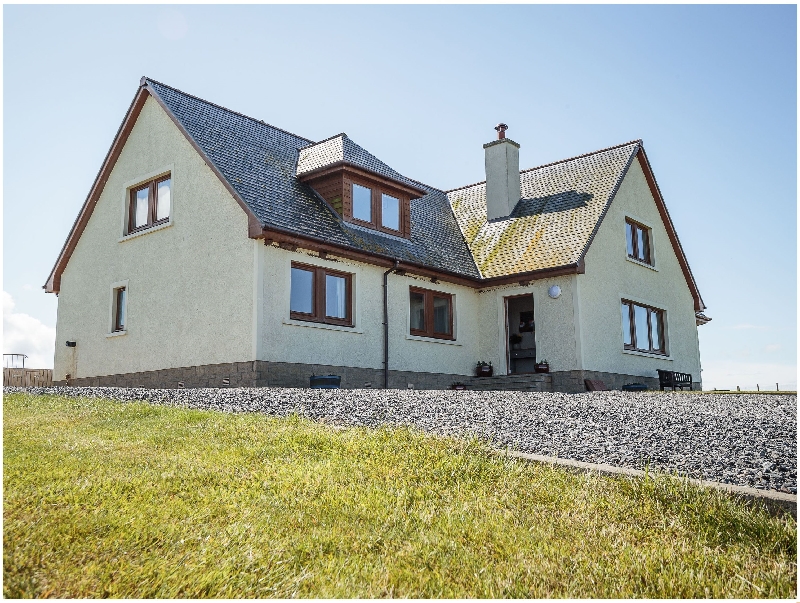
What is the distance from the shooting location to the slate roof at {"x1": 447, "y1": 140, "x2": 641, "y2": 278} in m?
18.7

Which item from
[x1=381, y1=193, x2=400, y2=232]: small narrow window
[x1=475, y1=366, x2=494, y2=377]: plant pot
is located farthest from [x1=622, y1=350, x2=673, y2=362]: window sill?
[x1=381, y1=193, x2=400, y2=232]: small narrow window

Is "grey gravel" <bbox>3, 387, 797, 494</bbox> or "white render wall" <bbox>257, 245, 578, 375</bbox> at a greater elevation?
"white render wall" <bbox>257, 245, 578, 375</bbox>

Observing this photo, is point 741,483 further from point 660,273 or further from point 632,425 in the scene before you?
point 660,273

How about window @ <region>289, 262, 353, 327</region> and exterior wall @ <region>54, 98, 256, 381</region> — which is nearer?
exterior wall @ <region>54, 98, 256, 381</region>

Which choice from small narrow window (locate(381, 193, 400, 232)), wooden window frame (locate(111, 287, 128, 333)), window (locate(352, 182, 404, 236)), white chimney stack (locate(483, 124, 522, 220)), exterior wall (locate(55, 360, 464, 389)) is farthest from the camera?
white chimney stack (locate(483, 124, 522, 220))

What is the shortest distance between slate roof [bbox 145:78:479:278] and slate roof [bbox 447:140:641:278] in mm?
965

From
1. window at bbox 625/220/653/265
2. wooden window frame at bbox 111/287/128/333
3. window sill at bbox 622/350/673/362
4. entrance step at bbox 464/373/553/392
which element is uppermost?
window at bbox 625/220/653/265

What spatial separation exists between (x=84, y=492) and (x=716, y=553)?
4208mm

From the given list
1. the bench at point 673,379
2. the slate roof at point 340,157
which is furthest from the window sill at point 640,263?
the slate roof at point 340,157

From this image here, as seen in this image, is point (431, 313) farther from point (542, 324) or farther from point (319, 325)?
point (319, 325)

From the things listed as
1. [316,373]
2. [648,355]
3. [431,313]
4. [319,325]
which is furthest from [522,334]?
[316,373]

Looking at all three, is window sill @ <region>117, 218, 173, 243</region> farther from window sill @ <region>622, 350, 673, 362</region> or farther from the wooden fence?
window sill @ <region>622, 350, 673, 362</region>

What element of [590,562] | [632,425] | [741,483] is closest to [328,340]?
[632,425]

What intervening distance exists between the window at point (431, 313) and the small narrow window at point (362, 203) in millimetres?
2100
